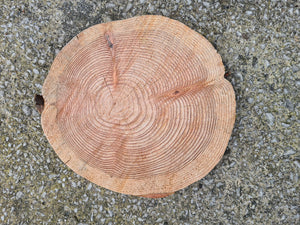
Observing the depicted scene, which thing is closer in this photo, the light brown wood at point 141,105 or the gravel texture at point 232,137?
the light brown wood at point 141,105

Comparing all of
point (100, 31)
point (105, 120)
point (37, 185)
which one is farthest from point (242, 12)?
point (37, 185)

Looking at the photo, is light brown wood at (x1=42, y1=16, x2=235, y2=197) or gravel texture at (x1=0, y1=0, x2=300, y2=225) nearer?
light brown wood at (x1=42, y1=16, x2=235, y2=197)

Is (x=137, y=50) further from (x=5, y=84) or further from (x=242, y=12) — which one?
(x=5, y=84)

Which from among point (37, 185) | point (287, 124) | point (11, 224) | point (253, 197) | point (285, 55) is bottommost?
point (11, 224)
